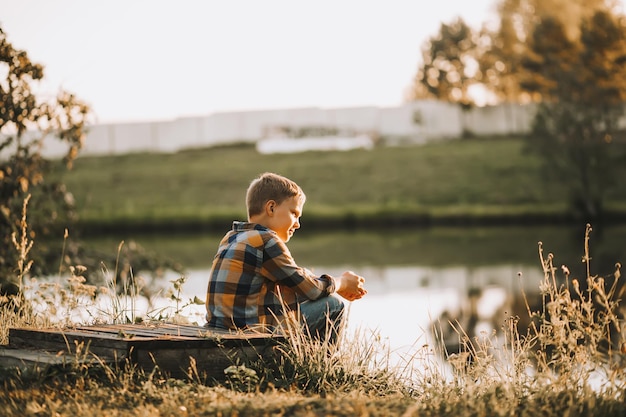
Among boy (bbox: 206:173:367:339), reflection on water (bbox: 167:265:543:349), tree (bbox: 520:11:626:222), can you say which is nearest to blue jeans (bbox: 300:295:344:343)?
→ boy (bbox: 206:173:367:339)

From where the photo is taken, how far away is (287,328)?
17.2ft

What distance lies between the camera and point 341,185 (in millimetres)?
32812

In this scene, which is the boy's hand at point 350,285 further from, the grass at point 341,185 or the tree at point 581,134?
the tree at point 581,134

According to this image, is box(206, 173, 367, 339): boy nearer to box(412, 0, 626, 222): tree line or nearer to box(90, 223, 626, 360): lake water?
box(90, 223, 626, 360): lake water

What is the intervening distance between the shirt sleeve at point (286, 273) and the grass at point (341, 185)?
21388mm

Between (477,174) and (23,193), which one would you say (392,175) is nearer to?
(477,174)

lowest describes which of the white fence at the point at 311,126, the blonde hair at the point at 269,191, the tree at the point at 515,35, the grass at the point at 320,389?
the grass at the point at 320,389

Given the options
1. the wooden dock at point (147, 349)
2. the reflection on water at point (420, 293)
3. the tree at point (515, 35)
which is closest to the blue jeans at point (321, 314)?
the wooden dock at point (147, 349)

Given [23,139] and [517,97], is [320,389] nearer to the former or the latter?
[23,139]

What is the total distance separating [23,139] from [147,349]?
5.34 meters

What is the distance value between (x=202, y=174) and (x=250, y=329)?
30.2 m

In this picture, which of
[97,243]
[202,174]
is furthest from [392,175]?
[97,243]

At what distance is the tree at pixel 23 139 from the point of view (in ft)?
28.1

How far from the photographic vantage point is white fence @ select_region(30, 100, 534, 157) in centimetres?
3966
